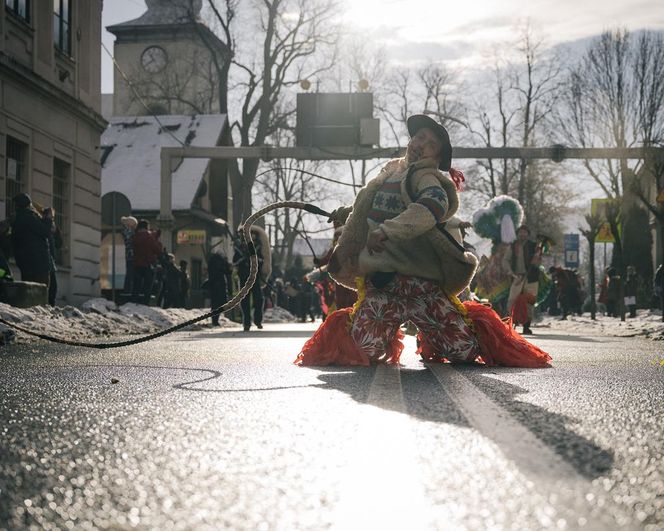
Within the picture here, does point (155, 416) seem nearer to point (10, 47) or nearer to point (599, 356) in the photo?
point (599, 356)

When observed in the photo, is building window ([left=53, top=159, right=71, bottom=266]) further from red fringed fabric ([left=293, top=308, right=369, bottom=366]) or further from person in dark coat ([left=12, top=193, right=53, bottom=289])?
red fringed fabric ([left=293, top=308, right=369, bottom=366])

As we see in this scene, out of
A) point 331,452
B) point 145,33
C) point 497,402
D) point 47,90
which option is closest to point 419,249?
point 497,402

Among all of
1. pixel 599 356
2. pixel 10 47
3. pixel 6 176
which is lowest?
pixel 599 356

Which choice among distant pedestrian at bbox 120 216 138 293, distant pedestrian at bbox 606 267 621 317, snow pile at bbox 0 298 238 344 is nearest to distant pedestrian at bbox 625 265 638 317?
distant pedestrian at bbox 606 267 621 317

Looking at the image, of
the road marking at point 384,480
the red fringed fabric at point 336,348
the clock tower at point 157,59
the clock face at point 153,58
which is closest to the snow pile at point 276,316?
the clock tower at point 157,59

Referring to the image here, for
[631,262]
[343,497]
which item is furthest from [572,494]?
[631,262]

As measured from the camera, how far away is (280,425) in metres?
3.65

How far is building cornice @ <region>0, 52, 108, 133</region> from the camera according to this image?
1791cm

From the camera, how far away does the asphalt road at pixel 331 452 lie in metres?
2.20

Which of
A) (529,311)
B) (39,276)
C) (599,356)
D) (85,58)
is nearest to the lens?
(599,356)

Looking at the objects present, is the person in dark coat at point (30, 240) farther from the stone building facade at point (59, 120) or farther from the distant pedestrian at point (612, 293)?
the distant pedestrian at point (612, 293)

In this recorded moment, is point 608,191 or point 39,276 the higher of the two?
point 608,191

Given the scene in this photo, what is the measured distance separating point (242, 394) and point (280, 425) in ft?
3.75

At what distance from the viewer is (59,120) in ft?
68.8
